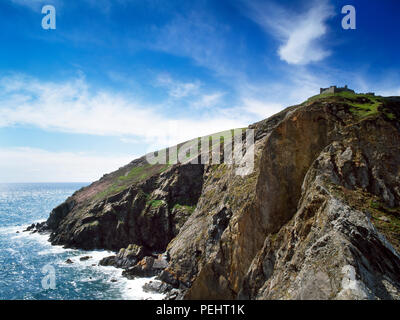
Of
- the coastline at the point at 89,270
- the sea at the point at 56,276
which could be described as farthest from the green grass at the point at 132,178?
the sea at the point at 56,276

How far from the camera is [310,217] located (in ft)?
41.4

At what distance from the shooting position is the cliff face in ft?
28.8

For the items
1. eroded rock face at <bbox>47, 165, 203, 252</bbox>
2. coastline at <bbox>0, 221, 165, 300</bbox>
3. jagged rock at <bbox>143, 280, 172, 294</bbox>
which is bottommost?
coastline at <bbox>0, 221, 165, 300</bbox>

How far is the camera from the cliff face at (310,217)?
345 inches

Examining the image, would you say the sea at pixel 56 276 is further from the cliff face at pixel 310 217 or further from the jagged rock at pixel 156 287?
the cliff face at pixel 310 217

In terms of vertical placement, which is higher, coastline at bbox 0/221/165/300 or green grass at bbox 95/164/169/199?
green grass at bbox 95/164/169/199

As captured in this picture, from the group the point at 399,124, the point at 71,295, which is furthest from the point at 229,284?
the point at 71,295

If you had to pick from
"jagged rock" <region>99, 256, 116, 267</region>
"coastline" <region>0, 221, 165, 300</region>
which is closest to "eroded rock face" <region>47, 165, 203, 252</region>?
"coastline" <region>0, 221, 165, 300</region>

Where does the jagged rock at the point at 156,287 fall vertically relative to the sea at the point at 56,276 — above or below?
above

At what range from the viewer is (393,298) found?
7.59m

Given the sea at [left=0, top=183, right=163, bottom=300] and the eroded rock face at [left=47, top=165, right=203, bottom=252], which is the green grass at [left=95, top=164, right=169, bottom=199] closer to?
the eroded rock face at [left=47, top=165, right=203, bottom=252]

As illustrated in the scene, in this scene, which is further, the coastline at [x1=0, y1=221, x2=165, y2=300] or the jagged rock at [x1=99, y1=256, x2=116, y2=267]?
the jagged rock at [x1=99, y1=256, x2=116, y2=267]

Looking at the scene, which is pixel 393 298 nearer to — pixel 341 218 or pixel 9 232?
pixel 341 218

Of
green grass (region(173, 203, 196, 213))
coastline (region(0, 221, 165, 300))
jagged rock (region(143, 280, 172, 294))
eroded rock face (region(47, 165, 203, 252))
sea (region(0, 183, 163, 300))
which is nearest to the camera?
sea (region(0, 183, 163, 300))
